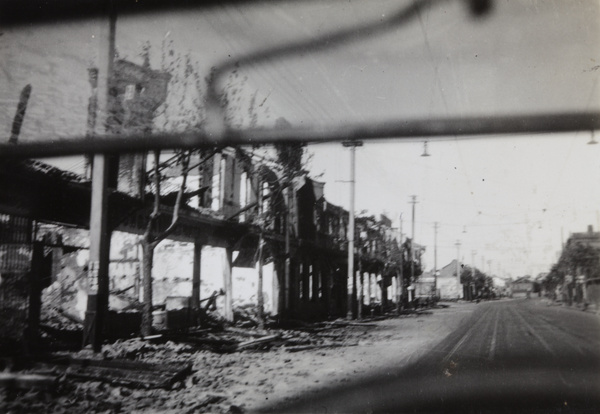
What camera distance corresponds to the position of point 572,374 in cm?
924

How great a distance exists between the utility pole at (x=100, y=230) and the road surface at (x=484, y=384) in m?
4.28

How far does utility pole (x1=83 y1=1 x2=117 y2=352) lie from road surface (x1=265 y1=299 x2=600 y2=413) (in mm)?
4283

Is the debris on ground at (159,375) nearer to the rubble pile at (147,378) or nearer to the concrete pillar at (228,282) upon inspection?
the rubble pile at (147,378)

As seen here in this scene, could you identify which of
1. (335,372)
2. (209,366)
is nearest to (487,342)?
(335,372)

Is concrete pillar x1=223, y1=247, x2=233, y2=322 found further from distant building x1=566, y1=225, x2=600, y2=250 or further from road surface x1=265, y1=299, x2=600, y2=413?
distant building x1=566, y1=225, x2=600, y2=250

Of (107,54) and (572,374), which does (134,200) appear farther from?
(572,374)

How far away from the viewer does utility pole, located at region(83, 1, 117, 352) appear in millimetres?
9201

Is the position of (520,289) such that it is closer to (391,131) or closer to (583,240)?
(583,240)

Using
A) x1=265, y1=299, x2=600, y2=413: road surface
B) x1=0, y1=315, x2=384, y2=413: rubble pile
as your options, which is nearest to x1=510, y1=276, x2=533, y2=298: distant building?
x1=265, y1=299, x2=600, y2=413: road surface

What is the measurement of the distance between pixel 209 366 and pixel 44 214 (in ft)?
16.5

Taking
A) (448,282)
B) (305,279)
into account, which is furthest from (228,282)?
(448,282)

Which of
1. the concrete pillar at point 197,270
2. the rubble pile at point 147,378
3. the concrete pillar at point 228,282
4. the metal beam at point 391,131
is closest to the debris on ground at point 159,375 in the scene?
the rubble pile at point 147,378

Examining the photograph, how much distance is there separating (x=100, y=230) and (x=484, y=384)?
790 centimetres

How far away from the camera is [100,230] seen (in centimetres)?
1008
